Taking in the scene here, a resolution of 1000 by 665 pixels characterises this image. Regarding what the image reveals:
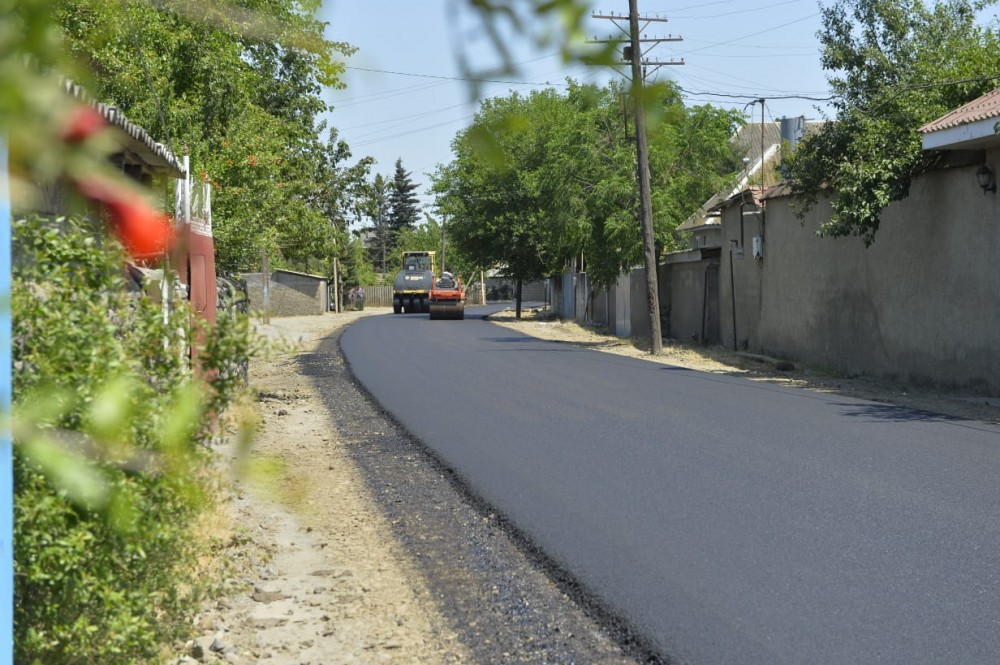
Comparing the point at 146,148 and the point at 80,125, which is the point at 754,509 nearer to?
the point at 146,148

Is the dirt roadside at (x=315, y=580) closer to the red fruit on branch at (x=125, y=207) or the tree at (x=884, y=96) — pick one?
the red fruit on branch at (x=125, y=207)

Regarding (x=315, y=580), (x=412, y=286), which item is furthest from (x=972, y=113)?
(x=412, y=286)

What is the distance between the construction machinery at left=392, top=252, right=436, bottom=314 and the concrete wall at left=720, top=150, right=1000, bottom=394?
39.1 m

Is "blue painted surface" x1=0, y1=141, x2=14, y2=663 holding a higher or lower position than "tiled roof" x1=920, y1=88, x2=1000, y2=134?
lower

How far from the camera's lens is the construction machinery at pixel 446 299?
51.0m

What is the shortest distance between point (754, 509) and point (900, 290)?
41.1 feet

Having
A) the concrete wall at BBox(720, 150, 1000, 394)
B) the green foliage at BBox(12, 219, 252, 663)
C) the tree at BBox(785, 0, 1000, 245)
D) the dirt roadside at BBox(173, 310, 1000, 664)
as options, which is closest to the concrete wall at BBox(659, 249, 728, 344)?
the concrete wall at BBox(720, 150, 1000, 394)

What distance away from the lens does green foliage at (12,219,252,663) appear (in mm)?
4086

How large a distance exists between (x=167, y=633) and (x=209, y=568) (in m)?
1.64

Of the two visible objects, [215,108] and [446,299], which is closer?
[215,108]

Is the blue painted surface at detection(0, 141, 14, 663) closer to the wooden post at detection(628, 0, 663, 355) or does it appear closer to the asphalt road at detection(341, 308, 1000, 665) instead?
the asphalt road at detection(341, 308, 1000, 665)

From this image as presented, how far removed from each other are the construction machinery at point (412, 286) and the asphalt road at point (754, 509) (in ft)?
158

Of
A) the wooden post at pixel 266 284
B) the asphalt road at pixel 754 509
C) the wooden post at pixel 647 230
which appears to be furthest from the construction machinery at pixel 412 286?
the asphalt road at pixel 754 509

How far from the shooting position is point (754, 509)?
8492 millimetres
